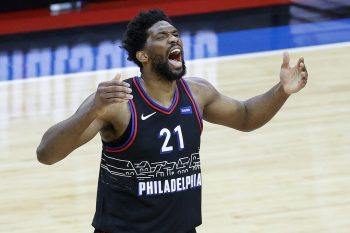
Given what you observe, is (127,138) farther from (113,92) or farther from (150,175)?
(113,92)

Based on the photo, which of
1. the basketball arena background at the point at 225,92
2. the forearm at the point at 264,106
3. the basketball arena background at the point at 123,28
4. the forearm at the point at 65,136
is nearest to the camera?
the forearm at the point at 65,136

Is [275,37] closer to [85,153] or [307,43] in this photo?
[307,43]

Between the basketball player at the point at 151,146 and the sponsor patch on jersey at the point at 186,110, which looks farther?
the sponsor patch on jersey at the point at 186,110

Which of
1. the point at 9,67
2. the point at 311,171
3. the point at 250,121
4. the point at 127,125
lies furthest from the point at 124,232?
the point at 9,67

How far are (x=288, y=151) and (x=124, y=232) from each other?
12.0ft

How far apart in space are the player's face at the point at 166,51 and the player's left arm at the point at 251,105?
33cm

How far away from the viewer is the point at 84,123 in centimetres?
396

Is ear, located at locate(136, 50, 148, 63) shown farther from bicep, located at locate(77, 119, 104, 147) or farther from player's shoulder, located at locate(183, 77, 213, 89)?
bicep, located at locate(77, 119, 104, 147)

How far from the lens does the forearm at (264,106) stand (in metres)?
4.57

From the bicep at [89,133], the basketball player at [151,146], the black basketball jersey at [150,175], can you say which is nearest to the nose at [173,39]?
the basketball player at [151,146]

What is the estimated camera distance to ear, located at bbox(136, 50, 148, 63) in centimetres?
434

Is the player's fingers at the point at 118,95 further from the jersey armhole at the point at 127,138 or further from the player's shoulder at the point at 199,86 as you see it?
the player's shoulder at the point at 199,86

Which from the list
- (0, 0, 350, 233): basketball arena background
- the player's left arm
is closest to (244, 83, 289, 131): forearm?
the player's left arm

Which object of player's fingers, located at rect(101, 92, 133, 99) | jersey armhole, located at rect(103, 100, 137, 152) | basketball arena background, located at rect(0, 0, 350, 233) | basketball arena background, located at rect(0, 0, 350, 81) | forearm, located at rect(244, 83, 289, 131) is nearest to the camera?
player's fingers, located at rect(101, 92, 133, 99)
